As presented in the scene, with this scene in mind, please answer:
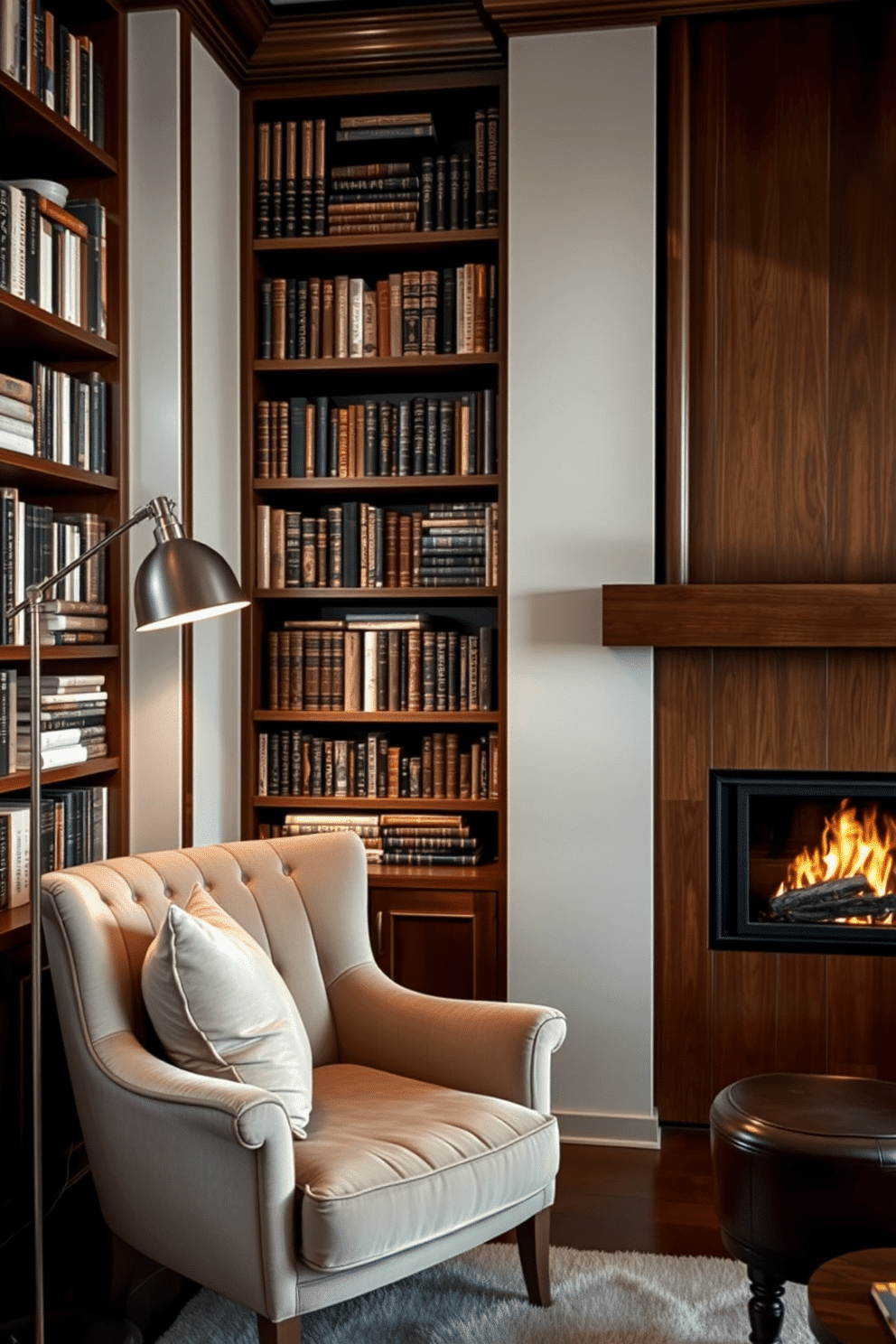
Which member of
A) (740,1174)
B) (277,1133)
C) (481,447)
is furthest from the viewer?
(481,447)

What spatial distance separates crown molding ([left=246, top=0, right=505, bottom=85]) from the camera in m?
3.26

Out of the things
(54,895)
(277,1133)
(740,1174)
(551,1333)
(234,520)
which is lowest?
(551,1333)

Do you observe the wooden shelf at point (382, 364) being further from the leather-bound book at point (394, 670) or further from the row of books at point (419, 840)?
the row of books at point (419, 840)

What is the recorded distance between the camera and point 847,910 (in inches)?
127

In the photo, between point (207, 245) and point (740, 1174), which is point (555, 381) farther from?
point (740, 1174)

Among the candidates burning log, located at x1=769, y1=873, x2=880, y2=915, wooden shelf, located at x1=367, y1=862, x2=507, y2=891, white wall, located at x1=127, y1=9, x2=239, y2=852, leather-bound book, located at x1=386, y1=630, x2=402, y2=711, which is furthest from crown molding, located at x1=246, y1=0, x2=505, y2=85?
burning log, located at x1=769, y1=873, x2=880, y2=915

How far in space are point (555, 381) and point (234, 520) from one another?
37.6 inches

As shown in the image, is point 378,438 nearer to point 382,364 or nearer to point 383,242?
point 382,364

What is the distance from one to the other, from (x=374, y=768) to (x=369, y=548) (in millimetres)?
614

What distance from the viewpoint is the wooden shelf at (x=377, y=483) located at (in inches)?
134

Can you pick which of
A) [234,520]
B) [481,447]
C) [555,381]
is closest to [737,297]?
[555,381]

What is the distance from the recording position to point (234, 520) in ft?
11.3

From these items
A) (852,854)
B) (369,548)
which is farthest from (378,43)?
(852,854)

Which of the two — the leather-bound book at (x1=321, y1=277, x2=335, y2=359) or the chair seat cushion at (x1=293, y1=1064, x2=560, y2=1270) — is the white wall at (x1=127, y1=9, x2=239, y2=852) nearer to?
the leather-bound book at (x1=321, y1=277, x2=335, y2=359)
